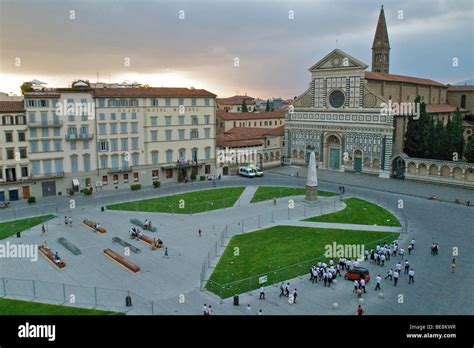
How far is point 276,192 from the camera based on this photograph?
55.2m

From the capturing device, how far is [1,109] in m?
49.5

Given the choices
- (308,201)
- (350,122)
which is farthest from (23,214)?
(350,122)

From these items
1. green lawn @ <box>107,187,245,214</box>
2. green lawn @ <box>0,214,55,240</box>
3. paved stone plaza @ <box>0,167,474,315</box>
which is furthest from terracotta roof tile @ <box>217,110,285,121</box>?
green lawn @ <box>0,214,55,240</box>

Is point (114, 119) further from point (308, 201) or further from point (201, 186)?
point (308, 201)

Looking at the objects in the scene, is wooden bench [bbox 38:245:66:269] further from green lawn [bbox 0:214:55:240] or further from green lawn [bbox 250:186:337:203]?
green lawn [bbox 250:186:337:203]

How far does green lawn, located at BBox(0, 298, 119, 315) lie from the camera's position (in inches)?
937

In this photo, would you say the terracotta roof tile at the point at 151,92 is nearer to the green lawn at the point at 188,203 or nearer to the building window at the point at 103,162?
the building window at the point at 103,162

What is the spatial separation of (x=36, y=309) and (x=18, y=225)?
19.4m

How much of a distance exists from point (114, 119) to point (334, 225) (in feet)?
109

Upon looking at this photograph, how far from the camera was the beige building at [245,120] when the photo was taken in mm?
88438

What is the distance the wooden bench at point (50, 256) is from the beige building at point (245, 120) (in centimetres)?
5752

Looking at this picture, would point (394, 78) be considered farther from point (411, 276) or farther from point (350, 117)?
point (411, 276)

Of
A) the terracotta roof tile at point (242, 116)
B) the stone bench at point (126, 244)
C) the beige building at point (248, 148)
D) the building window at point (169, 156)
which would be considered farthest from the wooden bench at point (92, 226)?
the terracotta roof tile at point (242, 116)
